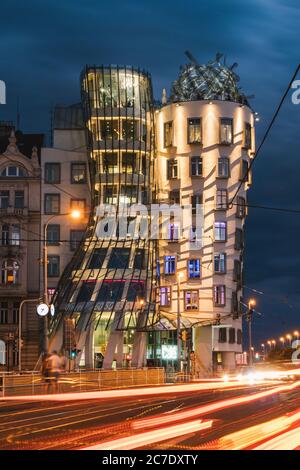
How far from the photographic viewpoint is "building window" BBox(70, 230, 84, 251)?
286 ft

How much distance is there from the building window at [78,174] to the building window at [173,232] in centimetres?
995

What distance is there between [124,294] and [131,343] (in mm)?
4945

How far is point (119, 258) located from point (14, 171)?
14.4 metres

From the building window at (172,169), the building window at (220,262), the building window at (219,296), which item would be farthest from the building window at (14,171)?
the building window at (219,296)

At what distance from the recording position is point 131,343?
81.1 metres

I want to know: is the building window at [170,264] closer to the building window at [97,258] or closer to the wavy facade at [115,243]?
the wavy facade at [115,243]

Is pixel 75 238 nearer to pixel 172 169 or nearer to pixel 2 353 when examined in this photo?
pixel 172 169

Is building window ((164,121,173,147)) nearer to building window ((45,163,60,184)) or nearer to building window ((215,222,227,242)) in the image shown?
building window ((215,222,227,242))

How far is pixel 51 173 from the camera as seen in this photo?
88.4 metres

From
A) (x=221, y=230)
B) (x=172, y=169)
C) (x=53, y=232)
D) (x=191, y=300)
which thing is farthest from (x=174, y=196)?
(x=53, y=232)

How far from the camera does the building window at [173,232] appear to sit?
84312 millimetres

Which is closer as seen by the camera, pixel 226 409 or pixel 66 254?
pixel 226 409
